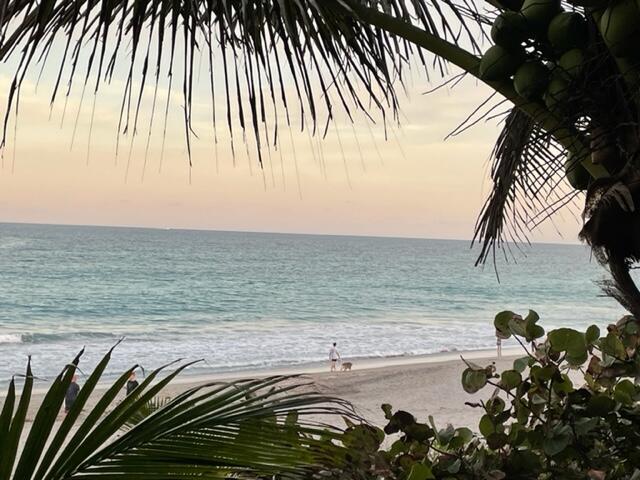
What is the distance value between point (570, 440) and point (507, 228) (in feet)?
1.71

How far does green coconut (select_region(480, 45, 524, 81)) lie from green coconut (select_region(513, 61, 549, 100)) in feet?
0.04

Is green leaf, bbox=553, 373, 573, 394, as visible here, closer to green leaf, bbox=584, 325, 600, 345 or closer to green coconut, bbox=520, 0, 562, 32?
green leaf, bbox=584, 325, 600, 345

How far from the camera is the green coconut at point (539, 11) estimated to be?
898 millimetres

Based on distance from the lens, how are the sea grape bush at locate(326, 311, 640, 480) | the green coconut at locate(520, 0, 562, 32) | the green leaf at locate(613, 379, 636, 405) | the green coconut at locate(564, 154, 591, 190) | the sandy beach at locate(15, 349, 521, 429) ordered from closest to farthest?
1. the green coconut at locate(520, 0, 562, 32)
2. the green coconut at locate(564, 154, 591, 190)
3. the sea grape bush at locate(326, 311, 640, 480)
4. the green leaf at locate(613, 379, 636, 405)
5. the sandy beach at locate(15, 349, 521, 429)

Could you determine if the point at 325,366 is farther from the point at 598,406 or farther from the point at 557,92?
the point at 557,92

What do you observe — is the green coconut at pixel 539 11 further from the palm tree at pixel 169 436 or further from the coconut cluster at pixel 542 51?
the palm tree at pixel 169 436

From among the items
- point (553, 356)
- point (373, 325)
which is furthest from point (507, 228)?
point (373, 325)

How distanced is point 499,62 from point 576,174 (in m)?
0.25

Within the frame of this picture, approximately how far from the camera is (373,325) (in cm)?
3334

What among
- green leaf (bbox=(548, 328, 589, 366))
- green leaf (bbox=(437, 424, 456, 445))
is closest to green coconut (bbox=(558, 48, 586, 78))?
green leaf (bbox=(548, 328, 589, 366))

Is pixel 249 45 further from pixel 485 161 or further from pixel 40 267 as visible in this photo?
pixel 40 267

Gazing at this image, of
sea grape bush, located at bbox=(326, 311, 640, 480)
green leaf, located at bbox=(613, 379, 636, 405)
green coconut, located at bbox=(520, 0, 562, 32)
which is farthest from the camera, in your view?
green leaf, located at bbox=(613, 379, 636, 405)

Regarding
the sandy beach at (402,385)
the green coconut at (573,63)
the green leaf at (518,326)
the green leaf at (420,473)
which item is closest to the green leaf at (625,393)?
the green leaf at (518,326)

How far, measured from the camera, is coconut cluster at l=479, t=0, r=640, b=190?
91cm
